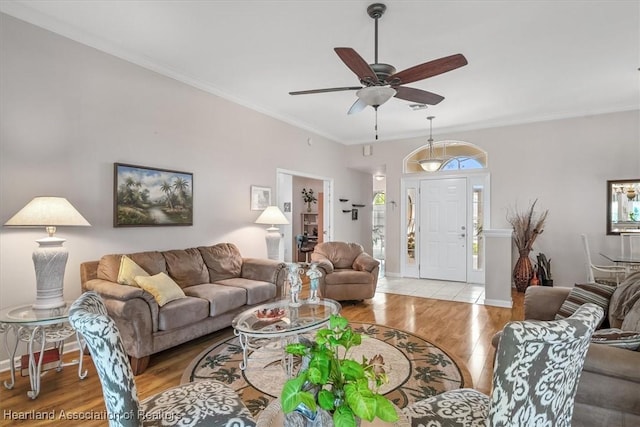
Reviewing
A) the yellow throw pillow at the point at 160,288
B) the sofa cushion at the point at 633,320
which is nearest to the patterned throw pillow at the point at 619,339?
the sofa cushion at the point at 633,320

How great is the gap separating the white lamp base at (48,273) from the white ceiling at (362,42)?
198 cm

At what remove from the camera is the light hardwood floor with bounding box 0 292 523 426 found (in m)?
2.25

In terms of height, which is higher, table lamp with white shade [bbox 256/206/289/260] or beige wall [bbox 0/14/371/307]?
beige wall [bbox 0/14/371/307]

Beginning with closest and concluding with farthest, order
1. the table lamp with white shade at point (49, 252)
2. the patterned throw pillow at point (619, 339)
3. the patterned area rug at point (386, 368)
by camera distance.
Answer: the patterned throw pillow at point (619, 339)
the patterned area rug at point (386, 368)
the table lamp with white shade at point (49, 252)

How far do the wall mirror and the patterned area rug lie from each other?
4124mm

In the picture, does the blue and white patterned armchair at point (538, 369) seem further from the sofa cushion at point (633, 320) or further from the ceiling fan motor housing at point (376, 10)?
the ceiling fan motor housing at point (376, 10)

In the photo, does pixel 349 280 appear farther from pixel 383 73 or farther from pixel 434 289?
pixel 383 73

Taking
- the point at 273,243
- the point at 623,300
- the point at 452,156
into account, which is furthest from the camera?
the point at 452,156

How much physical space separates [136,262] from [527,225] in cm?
585

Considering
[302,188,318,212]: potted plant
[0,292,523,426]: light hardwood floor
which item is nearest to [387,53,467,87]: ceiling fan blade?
[0,292,523,426]: light hardwood floor

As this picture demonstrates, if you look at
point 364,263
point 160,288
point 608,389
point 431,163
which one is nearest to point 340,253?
point 364,263

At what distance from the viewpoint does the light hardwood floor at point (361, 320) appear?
7.39 feet

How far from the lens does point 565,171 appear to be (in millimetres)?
5582

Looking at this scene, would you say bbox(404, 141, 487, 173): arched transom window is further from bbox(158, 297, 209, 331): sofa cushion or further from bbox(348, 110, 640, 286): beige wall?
bbox(158, 297, 209, 331): sofa cushion
